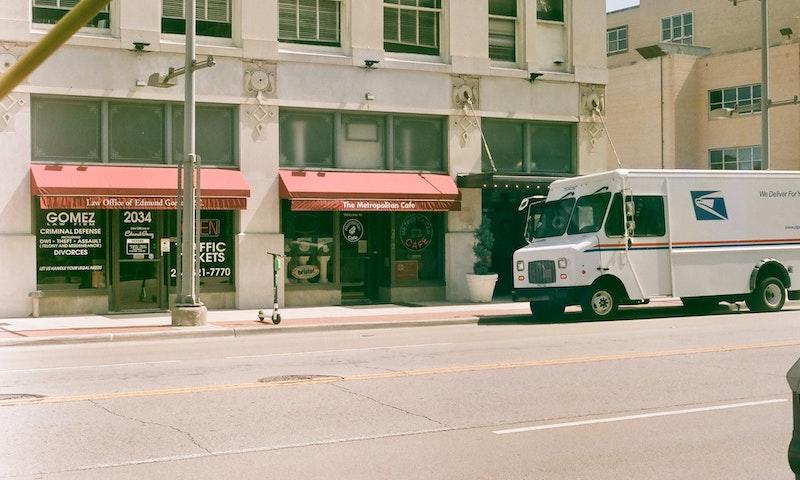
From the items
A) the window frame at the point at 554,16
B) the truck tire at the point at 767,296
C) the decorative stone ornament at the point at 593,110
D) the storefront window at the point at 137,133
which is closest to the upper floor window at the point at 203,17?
the storefront window at the point at 137,133

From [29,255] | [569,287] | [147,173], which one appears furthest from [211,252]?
[569,287]

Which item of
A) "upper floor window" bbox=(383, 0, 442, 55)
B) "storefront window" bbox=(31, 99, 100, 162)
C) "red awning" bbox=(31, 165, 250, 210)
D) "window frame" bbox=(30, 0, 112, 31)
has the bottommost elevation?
"red awning" bbox=(31, 165, 250, 210)

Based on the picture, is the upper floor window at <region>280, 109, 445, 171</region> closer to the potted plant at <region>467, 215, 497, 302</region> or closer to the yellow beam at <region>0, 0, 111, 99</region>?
the potted plant at <region>467, 215, 497, 302</region>

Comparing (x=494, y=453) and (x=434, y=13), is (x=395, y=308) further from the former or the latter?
(x=494, y=453)

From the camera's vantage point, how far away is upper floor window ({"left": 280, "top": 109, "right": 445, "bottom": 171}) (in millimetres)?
24141

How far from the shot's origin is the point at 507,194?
89.9ft

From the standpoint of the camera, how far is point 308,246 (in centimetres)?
2423

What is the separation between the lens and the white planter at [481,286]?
25062 millimetres

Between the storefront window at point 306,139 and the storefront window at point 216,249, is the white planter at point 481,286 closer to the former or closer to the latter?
the storefront window at point 306,139

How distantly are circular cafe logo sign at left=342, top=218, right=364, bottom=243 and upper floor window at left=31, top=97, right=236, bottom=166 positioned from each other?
348 cm

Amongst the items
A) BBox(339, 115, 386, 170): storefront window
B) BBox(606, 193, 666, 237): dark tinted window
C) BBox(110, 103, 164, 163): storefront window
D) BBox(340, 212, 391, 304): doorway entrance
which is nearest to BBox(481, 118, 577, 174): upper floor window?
BBox(339, 115, 386, 170): storefront window

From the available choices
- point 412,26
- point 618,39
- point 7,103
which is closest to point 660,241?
point 412,26

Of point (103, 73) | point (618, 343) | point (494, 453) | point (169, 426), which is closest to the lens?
point (494, 453)

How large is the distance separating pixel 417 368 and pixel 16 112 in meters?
13.2
